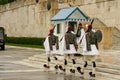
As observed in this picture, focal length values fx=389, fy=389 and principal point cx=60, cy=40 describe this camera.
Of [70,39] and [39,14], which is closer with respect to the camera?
[70,39]

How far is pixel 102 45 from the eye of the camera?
2314 centimetres

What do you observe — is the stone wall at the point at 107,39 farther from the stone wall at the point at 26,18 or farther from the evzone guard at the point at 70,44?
the stone wall at the point at 26,18

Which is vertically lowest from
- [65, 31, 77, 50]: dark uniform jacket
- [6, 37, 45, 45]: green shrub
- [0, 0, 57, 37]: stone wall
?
[6, 37, 45, 45]: green shrub

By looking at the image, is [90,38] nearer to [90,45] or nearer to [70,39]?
[90,45]

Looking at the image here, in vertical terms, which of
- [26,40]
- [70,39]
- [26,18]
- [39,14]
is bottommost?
[26,40]

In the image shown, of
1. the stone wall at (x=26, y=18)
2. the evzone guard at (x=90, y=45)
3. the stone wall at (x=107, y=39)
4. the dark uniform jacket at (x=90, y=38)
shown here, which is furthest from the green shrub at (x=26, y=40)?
the dark uniform jacket at (x=90, y=38)

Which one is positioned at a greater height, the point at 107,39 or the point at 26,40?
the point at 107,39

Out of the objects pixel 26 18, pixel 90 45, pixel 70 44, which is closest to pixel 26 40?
pixel 26 18

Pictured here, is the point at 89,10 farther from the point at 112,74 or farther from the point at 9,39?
the point at 9,39

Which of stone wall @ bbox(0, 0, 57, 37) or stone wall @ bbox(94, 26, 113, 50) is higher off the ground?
stone wall @ bbox(0, 0, 57, 37)

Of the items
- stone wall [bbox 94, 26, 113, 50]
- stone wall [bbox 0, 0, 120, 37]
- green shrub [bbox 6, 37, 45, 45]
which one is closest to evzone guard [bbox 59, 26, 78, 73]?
stone wall [bbox 94, 26, 113, 50]

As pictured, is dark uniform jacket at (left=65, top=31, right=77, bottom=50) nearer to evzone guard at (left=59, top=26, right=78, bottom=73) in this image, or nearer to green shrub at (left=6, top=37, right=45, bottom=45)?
evzone guard at (left=59, top=26, right=78, bottom=73)

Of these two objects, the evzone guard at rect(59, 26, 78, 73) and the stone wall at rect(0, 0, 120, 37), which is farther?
the stone wall at rect(0, 0, 120, 37)

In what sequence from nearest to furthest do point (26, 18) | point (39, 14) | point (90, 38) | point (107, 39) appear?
1. point (90, 38)
2. point (107, 39)
3. point (39, 14)
4. point (26, 18)
